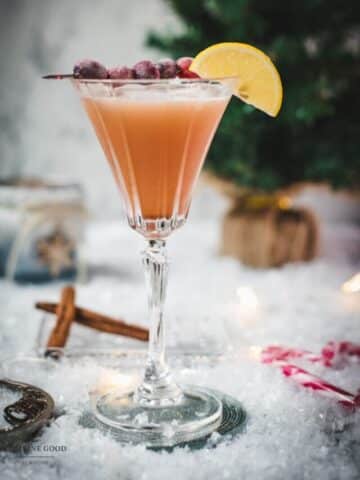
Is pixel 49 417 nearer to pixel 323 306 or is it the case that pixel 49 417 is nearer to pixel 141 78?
pixel 141 78

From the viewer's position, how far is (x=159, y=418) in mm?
1378

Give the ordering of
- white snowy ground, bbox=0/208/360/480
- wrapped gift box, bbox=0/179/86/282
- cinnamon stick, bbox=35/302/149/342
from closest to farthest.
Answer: white snowy ground, bbox=0/208/360/480, cinnamon stick, bbox=35/302/149/342, wrapped gift box, bbox=0/179/86/282

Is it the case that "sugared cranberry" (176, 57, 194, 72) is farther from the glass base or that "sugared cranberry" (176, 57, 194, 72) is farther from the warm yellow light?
the warm yellow light

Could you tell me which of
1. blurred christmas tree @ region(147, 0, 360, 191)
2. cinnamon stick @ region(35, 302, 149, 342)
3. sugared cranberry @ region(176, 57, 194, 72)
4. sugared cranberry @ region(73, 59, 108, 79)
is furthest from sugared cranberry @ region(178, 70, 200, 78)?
blurred christmas tree @ region(147, 0, 360, 191)

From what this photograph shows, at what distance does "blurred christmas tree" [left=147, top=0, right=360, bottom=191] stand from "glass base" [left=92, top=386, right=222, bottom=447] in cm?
A: 151

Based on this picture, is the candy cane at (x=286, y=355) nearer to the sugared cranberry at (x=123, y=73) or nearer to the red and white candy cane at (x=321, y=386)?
Answer: the red and white candy cane at (x=321, y=386)

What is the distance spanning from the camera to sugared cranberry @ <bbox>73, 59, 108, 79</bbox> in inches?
50.1

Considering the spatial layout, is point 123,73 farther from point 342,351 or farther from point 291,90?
point 291,90

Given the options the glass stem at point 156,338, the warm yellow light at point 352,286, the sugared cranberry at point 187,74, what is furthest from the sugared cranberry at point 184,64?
the warm yellow light at point 352,286

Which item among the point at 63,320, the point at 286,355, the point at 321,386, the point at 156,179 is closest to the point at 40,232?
the point at 63,320

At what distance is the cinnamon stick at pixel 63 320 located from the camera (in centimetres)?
180

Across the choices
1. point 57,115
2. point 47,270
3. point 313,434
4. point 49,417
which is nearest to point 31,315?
point 47,270

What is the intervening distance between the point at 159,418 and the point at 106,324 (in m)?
0.56

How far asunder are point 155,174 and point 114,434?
507 mm
